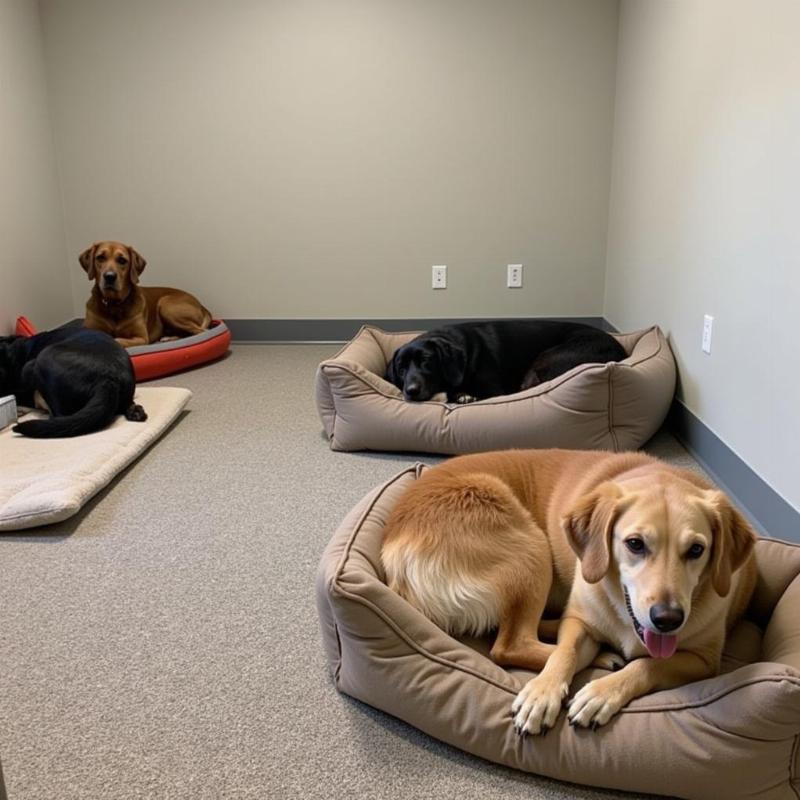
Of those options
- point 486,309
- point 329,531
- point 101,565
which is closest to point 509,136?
point 486,309

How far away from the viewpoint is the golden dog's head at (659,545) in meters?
1.32

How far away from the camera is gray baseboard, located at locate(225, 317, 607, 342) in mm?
5062

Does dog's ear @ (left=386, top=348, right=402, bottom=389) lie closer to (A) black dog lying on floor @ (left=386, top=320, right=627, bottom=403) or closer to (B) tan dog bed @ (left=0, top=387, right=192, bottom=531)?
(A) black dog lying on floor @ (left=386, top=320, right=627, bottom=403)

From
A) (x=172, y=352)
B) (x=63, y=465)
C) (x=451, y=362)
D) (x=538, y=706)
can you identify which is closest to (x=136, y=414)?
(x=63, y=465)

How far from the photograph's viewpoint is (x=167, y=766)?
56.2 inches

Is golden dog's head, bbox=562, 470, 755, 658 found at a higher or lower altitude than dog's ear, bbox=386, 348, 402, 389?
higher

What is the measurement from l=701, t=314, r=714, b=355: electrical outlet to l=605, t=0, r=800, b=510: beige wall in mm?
36

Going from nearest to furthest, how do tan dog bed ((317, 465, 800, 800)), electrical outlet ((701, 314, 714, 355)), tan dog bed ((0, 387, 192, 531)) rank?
tan dog bed ((317, 465, 800, 800)), tan dog bed ((0, 387, 192, 531)), electrical outlet ((701, 314, 714, 355))

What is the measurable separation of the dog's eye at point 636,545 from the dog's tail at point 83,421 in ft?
7.94

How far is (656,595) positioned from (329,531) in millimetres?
1270

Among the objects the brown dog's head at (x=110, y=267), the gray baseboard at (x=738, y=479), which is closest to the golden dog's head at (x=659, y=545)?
the gray baseboard at (x=738, y=479)

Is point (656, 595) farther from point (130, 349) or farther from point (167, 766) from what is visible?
point (130, 349)

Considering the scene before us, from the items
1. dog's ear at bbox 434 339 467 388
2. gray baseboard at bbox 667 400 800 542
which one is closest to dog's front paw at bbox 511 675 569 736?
gray baseboard at bbox 667 400 800 542

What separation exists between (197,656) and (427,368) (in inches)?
67.2
